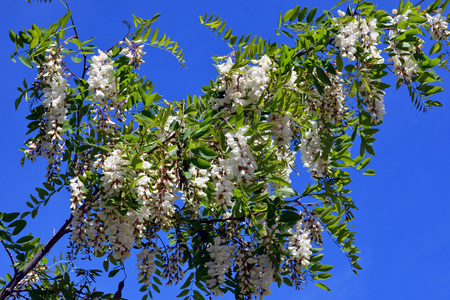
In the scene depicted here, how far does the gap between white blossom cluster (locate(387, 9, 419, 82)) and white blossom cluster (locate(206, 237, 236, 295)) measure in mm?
1641

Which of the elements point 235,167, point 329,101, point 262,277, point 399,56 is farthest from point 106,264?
point 399,56

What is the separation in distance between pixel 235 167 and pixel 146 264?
1.16 metres

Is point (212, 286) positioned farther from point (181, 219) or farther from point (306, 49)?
point (306, 49)

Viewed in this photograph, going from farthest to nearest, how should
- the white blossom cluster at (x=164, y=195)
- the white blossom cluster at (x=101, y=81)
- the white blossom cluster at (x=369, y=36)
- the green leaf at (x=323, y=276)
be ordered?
the green leaf at (x=323, y=276), the white blossom cluster at (x=101, y=81), the white blossom cluster at (x=369, y=36), the white blossom cluster at (x=164, y=195)

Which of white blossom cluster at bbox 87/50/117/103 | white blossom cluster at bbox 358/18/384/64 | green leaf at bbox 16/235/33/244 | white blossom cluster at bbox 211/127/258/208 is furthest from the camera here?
green leaf at bbox 16/235/33/244

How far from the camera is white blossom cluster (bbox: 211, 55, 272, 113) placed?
335cm

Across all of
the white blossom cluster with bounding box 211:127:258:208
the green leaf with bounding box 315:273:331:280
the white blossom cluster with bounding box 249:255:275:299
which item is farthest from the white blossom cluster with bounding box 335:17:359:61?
the green leaf with bounding box 315:273:331:280

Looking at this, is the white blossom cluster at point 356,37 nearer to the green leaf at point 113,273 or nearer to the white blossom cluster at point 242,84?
the white blossom cluster at point 242,84

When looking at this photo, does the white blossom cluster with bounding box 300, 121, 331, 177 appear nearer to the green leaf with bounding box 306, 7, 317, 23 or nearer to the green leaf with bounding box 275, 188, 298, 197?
the green leaf with bounding box 275, 188, 298, 197

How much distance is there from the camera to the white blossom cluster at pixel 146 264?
3.61 meters

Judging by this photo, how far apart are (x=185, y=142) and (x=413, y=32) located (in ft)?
5.24

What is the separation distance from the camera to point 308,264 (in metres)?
3.69

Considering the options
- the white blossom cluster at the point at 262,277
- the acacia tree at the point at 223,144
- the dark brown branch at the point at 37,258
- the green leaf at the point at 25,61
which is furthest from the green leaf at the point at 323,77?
the dark brown branch at the point at 37,258

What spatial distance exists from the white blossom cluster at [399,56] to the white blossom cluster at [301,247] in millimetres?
1265
